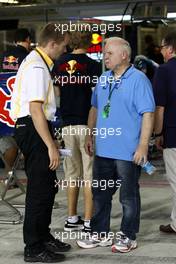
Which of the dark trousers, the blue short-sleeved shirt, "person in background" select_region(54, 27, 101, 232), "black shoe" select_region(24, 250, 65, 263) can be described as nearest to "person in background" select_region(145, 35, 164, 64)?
"person in background" select_region(54, 27, 101, 232)

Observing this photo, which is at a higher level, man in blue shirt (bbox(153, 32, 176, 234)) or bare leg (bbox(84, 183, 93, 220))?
man in blue shirt (bbox(153, 32, 176, 234))

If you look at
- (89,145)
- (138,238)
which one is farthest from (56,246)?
(89,145)

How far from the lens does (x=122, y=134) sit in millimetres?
4086

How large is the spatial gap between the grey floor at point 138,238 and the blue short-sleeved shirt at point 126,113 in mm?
733

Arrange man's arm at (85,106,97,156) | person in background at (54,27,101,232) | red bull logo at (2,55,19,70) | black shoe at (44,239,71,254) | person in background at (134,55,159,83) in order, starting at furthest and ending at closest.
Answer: person in background at (134,55,159,83), red bull logo at (2,55,19,70), person in background at (54,27,101,232), man's arm at (85,106,97,156), black shoe at (44,239,71,254)

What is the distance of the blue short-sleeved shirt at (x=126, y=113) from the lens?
13.2 ft

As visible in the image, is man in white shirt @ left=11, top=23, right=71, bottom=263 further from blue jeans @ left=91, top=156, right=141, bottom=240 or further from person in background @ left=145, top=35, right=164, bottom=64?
person in background @ left=145, top=35, right=164, bottom=64

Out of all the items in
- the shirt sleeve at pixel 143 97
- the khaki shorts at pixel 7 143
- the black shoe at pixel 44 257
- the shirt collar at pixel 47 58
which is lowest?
the black shoe at pixel 44 257

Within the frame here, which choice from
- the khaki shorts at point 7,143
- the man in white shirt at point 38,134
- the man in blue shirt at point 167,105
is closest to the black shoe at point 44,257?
the man in white shirt at point 38,134

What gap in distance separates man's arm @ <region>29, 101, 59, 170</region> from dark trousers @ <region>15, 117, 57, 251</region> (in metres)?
0.10

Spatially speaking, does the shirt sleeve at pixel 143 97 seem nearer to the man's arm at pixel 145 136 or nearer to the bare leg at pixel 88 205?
the man's arm at pixel 145 136

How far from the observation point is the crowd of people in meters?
3.95

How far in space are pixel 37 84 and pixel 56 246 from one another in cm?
126

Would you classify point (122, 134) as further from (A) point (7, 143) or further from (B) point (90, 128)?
(A) point (7, 143)
